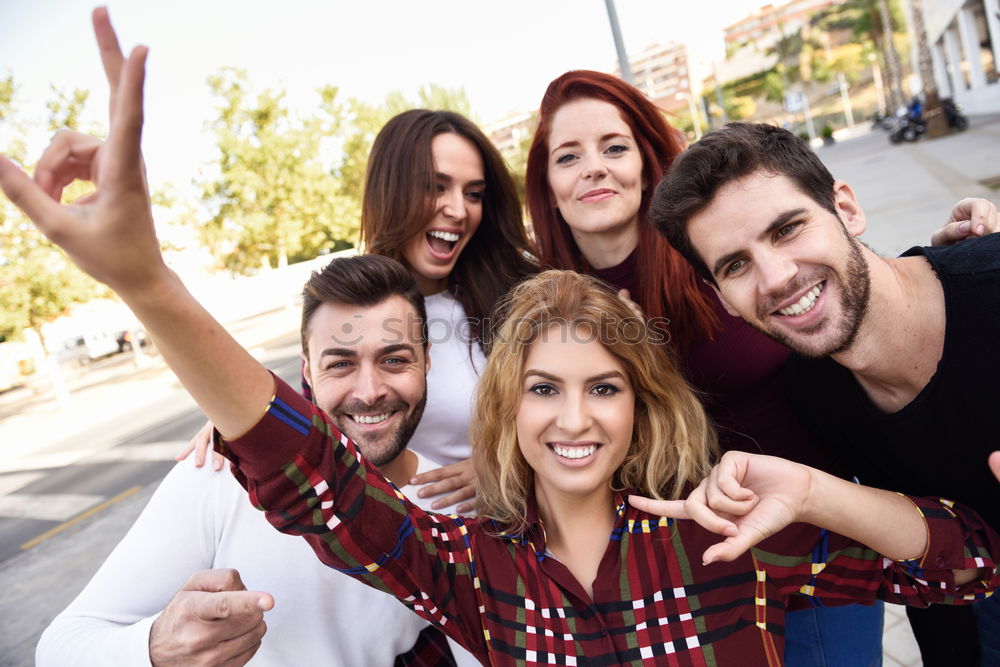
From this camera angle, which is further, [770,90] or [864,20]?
[770,90]

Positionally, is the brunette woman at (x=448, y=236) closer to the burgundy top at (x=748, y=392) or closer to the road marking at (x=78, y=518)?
the burgundy top at (x=748, y=392)

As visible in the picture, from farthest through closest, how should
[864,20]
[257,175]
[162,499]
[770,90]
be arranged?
[770,90]
[864,20]
[257,175]
[162,499]

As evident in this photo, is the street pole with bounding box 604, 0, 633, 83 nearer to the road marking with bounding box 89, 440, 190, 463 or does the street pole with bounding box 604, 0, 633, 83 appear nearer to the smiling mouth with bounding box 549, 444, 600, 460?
the smiling mouth with bounding box 549, 444, 600, 460

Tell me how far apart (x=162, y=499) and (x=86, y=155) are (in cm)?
132

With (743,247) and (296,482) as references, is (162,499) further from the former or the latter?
(743,247)

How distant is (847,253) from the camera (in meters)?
1.75

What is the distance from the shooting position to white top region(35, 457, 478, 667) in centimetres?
186

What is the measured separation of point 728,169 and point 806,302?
0.45 m

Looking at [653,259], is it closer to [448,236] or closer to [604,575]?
[448,236]

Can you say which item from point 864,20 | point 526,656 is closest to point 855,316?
point 526,656

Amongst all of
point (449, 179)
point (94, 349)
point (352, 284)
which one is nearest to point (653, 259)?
point (449, 179)

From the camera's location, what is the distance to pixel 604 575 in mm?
1765

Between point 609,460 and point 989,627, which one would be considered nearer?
point 609,460

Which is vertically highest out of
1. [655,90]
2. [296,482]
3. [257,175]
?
[655,90]
